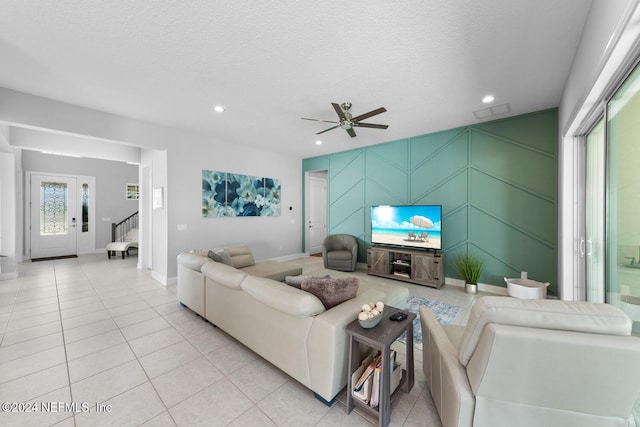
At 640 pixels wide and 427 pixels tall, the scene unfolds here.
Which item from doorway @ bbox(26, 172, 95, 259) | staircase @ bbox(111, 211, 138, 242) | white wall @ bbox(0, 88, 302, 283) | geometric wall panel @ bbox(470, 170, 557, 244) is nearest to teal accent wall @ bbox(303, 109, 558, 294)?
geometric wall panel @ bbox(470, 170, 557, 244)

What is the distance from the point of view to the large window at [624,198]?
1597mm

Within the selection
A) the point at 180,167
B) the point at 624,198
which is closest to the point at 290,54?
the point at 624,198

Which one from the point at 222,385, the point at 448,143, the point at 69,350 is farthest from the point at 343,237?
the point at 69,350

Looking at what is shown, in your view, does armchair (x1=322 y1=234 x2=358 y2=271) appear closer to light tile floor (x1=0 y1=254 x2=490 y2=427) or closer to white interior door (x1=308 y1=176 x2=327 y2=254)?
white interior door (x1=308 y1=176 x2=327 y2=254)

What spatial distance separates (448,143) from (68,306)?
21.4 ft

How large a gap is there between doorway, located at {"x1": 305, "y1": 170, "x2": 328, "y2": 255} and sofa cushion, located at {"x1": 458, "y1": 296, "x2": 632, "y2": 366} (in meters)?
6.19

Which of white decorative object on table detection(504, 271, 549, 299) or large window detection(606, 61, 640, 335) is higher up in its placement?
large window detection(606, 61, 640, 335)

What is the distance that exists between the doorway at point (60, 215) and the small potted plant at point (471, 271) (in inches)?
403

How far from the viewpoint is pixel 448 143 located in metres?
4.53

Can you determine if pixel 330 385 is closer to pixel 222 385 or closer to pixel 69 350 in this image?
pixel 222 385

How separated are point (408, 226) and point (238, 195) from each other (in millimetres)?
3747

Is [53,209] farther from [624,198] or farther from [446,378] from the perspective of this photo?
[624,198]

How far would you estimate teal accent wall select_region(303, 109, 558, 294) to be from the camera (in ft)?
12.1

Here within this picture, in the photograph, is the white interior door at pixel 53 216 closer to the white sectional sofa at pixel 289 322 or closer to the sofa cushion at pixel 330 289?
the white sectional sofa at pixel 289 322
